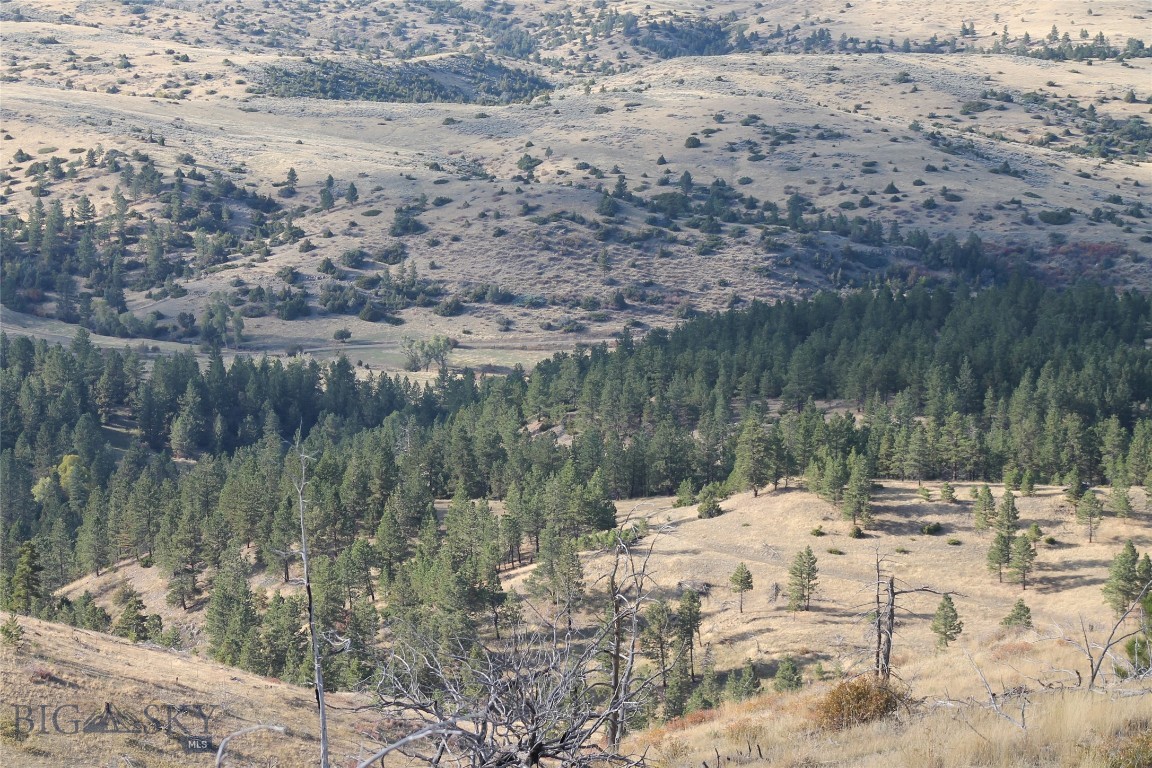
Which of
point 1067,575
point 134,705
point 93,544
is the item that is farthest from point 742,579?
point 93,544

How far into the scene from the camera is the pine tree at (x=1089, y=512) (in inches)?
2813

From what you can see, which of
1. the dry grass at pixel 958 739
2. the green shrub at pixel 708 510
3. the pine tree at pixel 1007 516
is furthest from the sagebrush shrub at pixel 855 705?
the green shrub at pixel 708 510

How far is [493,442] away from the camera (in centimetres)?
10350

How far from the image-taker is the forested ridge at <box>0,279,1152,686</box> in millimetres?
72500

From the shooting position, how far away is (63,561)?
309ft

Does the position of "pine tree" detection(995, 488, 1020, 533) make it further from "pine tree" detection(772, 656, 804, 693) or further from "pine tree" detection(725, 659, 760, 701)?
"pine tree" detection(772, 656, 804, 693)

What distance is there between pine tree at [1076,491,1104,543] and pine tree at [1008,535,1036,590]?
5941mm

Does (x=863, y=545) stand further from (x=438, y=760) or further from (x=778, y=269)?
(x=778, y=269)

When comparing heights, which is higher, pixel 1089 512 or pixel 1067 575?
pixel 1089 512

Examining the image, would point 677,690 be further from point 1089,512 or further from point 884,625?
point 1089,512

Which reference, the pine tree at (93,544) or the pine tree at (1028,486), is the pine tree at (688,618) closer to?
the pine tree at (1028,486)

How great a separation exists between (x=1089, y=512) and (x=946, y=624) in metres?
21.9

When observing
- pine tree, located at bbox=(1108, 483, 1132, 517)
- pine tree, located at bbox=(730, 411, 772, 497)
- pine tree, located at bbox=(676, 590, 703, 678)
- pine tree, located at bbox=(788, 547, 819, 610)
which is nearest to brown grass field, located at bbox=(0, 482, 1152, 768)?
pine tree, located at bbox=(788, 547, 819, 610)

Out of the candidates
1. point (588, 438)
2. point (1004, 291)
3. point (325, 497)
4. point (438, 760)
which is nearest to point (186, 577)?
point (325, 497)
